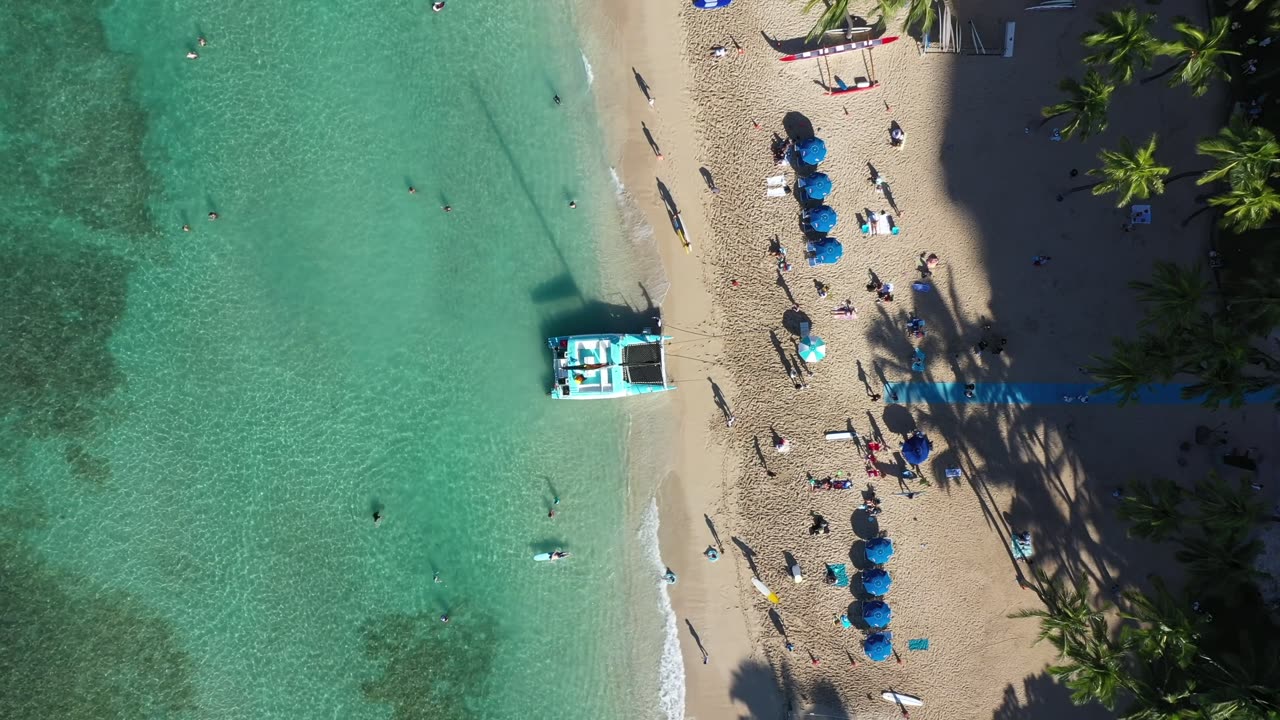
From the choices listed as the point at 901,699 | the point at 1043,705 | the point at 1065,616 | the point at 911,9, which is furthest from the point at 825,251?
the point at 1043,705

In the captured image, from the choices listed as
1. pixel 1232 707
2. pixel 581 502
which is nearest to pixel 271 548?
pixel 581 502

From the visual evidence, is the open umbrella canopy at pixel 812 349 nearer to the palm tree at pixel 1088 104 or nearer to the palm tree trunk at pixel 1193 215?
the palm tree at pixel 1088 104

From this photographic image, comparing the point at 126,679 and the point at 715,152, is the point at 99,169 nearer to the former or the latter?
the point at 126,679

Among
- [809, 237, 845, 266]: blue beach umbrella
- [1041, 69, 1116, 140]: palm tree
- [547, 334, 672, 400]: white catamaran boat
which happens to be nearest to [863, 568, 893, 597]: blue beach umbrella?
[547, 334, 672, 400]: white catamaran boat

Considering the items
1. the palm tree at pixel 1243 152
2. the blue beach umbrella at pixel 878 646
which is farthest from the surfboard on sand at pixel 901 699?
the palm tree at pixel 1243 152

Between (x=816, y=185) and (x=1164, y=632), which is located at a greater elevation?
(x=816, y=185)

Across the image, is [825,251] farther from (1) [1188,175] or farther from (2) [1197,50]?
(1) [1188,175]
